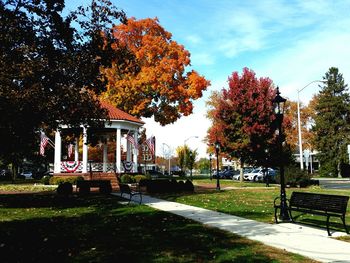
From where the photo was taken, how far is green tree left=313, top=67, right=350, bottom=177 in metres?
56.6

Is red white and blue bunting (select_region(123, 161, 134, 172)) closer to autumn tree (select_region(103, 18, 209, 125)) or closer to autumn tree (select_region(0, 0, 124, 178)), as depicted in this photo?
autumn tree (select_region(103, 18, 209, 125))

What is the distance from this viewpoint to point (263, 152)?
111 ft

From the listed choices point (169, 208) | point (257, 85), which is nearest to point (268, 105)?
point (257, 85)

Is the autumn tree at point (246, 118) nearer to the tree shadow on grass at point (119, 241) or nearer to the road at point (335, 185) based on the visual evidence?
the road at point (335, 185)

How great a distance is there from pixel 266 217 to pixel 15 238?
7.14 m

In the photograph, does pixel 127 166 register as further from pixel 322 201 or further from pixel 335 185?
pixel 322 201

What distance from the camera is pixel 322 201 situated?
363 inches

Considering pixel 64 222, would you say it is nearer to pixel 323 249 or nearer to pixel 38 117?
pixel 38 117

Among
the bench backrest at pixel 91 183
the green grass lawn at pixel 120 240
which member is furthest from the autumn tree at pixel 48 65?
the bench backrest at pixel 91 183

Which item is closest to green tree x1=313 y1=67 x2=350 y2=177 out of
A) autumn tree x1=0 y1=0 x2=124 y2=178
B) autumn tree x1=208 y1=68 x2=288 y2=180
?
autumn tree x1=208 y1=68 x2=288 y2=180

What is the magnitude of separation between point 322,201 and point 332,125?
177 ft

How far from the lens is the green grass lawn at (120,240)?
663cm

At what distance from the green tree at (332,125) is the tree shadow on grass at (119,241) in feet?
167

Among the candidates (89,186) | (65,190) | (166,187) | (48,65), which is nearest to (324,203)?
(48,65)
